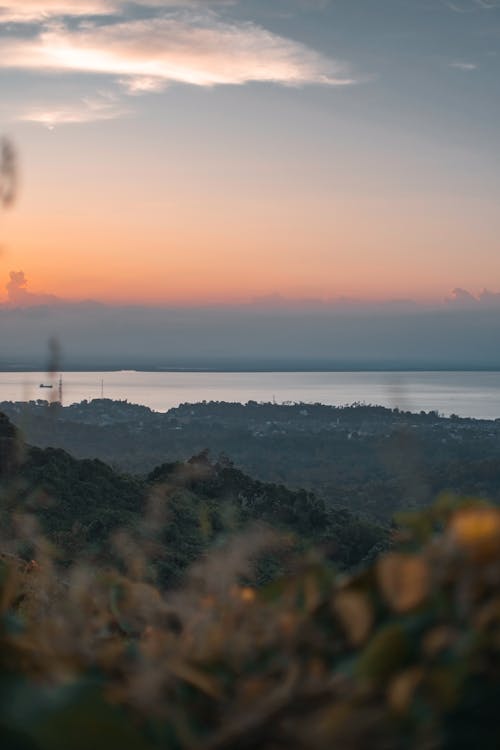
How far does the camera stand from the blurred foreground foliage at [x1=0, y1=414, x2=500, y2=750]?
0.84m

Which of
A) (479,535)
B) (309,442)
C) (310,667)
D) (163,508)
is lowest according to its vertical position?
(309,442)

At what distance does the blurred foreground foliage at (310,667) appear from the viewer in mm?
837

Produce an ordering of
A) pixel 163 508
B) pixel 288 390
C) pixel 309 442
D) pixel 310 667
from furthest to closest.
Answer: pixel 288 390 → pixel 309 442 → pixel 163 508 → pixel 310 667

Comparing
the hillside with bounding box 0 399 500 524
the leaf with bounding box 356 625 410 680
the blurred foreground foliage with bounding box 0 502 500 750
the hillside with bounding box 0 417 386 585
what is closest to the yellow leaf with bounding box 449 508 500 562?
the blurred foreground foliage with bounding box 0 502 500 750

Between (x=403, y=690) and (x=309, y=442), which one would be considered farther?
(x=309, y=442)

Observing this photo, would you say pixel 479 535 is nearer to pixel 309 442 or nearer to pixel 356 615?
pixel 356 615

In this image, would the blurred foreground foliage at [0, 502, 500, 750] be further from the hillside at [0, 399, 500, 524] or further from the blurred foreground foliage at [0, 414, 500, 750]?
the hillside at [0, 399, 500, 524]

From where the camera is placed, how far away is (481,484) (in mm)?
25609

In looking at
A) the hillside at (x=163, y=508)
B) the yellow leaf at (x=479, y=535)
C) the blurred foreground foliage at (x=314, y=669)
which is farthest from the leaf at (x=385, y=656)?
the hillside at (x=163, y=508)

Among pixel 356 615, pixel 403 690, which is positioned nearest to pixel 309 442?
pixel 356 615

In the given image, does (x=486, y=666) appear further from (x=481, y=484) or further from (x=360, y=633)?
(x=481, y=484)

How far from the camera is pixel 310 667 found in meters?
0.92

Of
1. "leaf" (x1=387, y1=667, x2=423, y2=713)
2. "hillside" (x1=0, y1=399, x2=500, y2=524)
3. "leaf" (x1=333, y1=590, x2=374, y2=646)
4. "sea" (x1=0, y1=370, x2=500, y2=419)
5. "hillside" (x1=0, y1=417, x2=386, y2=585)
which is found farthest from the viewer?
"sea" (x1=0, y1=370, x2=500, y2=419)

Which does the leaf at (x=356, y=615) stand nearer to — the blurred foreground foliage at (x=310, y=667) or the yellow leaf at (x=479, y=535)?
the blurred foreground foliage at (x=310, y=667)
